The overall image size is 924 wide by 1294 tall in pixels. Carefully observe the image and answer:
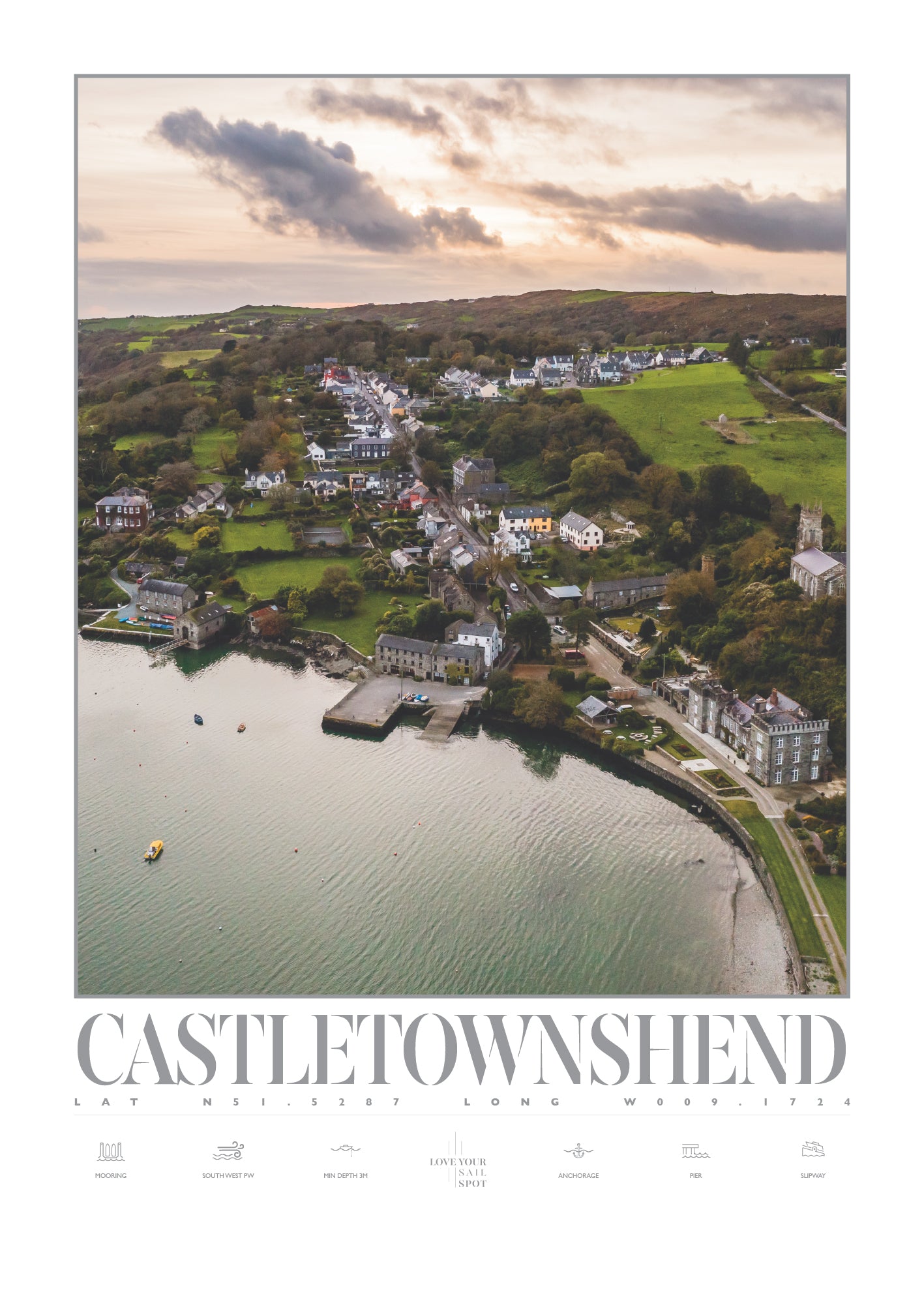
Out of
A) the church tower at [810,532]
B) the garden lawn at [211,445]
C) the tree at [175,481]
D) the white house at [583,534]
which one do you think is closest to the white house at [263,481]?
the garden lawn at [211,445]

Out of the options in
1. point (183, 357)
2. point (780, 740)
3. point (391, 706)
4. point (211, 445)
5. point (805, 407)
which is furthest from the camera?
point (183, 357)

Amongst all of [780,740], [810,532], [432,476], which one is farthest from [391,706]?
[432,476]

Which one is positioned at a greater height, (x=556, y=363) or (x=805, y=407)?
(x=556, y=363)

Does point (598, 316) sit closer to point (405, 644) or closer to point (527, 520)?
point (527, 520)

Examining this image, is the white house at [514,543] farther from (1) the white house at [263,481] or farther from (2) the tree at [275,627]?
(1) the white house at [263,481]

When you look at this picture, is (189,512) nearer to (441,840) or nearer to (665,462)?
(665,462)

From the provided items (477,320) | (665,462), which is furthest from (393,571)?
(477,320)
